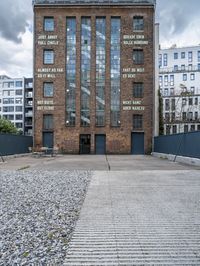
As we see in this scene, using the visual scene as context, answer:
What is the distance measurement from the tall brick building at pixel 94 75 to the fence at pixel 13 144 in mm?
2244

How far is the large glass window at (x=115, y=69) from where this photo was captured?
104 ft

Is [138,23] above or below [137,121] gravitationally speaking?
above

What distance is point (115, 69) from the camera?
3184 cm

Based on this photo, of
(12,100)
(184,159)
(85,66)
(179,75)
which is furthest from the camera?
(12,100)

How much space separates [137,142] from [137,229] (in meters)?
27.2

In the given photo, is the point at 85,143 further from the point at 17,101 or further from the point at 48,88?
the point at 17,101

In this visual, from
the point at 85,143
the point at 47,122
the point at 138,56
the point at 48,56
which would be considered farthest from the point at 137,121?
the point at 48,56

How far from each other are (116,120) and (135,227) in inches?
1064

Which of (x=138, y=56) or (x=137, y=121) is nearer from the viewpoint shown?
(x=137, y=121)

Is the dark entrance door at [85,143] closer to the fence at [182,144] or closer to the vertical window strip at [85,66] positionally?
the vertical window strip at [85,66]

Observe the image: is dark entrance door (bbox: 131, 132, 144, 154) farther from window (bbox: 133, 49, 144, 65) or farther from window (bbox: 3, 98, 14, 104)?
window (bbox: 3, 98, 14, 104)

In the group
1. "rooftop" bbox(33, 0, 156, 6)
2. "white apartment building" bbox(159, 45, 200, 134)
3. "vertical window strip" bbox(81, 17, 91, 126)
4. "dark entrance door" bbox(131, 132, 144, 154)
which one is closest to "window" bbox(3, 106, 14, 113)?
"white apartment building" bbox(159, 45, 200, 134)

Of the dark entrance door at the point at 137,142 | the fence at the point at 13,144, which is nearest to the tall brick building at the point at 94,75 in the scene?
the dark entrance door at the point at 137,142

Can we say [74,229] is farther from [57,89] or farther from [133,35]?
[133,35]
